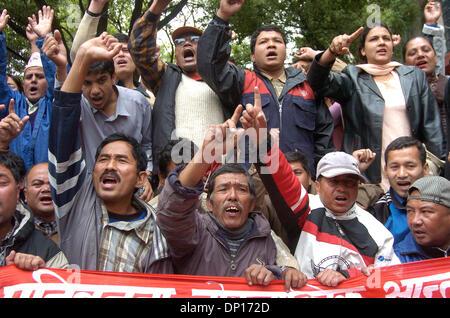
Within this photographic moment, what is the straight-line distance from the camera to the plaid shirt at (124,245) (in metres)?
3.11

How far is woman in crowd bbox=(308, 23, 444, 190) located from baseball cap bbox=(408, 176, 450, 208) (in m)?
1.26

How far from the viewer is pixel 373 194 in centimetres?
415

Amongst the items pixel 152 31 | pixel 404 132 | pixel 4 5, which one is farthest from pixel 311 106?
pixel 4 5

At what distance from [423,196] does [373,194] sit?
30.8 inches

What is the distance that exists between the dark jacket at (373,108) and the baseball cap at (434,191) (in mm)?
1308

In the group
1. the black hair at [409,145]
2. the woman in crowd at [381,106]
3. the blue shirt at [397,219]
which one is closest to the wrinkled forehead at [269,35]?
the woman in crowd at [381,106]

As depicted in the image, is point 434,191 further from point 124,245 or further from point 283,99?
point 124,245

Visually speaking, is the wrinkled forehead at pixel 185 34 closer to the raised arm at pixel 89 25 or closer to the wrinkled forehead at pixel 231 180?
the raised arm at pixel 89 25

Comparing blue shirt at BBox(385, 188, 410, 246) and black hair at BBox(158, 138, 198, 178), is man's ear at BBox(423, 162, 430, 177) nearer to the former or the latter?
blue shirt at BBox(385, 188, 410, 246)

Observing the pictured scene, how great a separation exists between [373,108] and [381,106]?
8cm

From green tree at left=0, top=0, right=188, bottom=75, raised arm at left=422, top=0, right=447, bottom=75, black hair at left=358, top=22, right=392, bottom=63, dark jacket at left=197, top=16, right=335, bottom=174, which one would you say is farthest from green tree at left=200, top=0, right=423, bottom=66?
dark jacket at left=197, top=16, right=335, bottom=174

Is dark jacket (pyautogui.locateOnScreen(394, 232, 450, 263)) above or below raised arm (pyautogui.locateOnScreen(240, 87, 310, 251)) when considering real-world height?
below

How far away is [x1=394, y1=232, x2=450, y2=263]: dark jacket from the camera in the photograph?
132 inches
